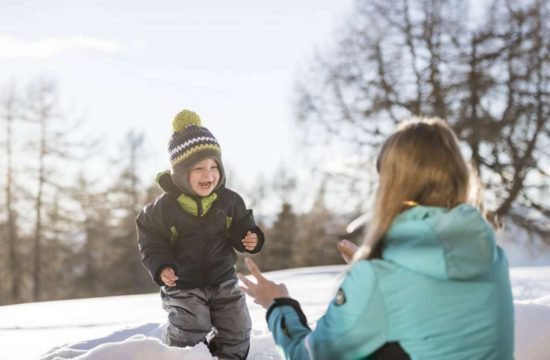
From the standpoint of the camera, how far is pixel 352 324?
5.01 feet

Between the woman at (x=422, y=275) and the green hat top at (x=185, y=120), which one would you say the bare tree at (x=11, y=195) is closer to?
the green hat top at (x=185, y=120)

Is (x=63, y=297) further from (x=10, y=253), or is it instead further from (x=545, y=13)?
(x=545, y=13)

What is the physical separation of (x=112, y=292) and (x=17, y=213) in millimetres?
6615

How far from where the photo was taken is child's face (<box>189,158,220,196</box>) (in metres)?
3.15

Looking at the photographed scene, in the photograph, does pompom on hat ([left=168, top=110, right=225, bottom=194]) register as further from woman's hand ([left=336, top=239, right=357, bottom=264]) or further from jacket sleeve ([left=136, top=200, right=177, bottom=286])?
woman's hand ([left=336, top=239, right=357, bottom=264])

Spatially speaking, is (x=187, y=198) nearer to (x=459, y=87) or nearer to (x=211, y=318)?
(x=211, y=318)

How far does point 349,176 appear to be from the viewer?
13.4m

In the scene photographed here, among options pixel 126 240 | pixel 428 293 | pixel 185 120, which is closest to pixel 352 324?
pixel 428 293

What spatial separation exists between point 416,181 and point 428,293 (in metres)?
0.29

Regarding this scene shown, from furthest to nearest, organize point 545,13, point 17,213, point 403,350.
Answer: point 17,213
point 545,13
point 403,350

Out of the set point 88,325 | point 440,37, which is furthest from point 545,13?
point 88,325

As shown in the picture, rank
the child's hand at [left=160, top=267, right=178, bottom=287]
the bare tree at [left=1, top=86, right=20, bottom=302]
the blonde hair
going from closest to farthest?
the blonde hair < the child's hand at [left=160, top=267, right=178, bottom=287] < the bare tree at [left=1, top=86, right=20, bottom=302]

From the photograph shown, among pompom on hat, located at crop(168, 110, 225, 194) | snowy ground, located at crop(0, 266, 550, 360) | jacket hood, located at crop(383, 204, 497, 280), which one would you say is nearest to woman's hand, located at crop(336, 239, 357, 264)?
snowy ground, located at crop(0, 266, 550, 360)

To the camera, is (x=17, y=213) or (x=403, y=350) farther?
(x=17, y=213)
